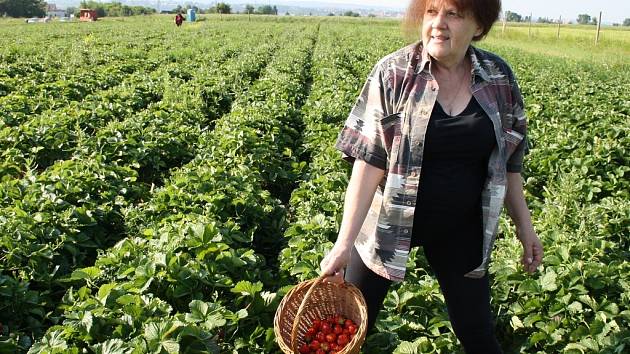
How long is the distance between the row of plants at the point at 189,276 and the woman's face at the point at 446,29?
1.81m

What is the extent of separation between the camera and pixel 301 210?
5039 mm

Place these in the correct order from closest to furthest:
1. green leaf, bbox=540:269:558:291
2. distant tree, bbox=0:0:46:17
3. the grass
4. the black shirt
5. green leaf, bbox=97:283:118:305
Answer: the black shirt, green leaf, bbox=97:283:118:305, green leaf, bbox=540:269:558:291, the grass, distant tree, bbox=0:0:46:17

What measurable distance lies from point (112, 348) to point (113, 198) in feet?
9.54

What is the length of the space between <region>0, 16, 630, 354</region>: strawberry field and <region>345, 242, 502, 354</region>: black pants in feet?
1.90

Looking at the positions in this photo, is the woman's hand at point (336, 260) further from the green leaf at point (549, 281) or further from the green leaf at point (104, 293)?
the green leaf at point (549, 281)

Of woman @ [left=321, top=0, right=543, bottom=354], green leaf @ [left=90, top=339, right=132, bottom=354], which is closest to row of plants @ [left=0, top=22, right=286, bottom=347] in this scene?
green leaf @ [left=90, top=339, right=132, bottom=354]

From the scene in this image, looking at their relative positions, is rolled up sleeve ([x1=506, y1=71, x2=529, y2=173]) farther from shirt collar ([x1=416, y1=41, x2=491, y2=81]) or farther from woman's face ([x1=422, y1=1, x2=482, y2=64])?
woman's face ([x1=422, y1=1, x2=482, y2=64])

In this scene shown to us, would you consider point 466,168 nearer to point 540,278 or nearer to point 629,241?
→ point 540,278

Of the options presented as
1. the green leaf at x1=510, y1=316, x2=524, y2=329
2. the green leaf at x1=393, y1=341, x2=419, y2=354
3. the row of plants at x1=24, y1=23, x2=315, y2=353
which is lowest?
the green leaf at x1=510, y1=316, x2=524, y2=329

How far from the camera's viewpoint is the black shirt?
6.93 feet

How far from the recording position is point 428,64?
84.7 inches

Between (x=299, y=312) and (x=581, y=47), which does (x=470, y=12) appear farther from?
(x=581, y=47)

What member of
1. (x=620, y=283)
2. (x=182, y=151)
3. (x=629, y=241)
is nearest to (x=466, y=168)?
(x=620, y=283)

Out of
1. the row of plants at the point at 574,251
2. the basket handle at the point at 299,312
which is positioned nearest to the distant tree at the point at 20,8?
the row of plants at the point at 574,251
